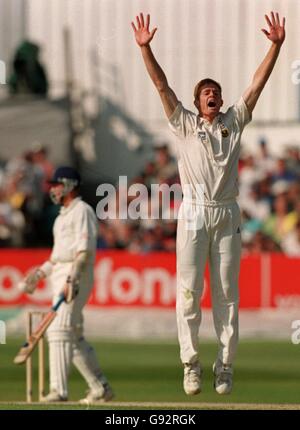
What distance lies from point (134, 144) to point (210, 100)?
14322mm

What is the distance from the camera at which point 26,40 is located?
951 inches

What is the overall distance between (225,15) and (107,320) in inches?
206

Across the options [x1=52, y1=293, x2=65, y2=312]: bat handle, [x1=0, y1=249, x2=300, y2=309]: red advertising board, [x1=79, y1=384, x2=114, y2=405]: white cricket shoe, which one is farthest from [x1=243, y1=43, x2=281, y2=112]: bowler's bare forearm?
[x1=0, y1=249, x2=300, y2=309]: red advertising board

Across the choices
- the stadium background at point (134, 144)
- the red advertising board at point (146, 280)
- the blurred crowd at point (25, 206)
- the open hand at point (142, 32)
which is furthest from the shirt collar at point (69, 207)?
the blurred crowd at point (25, 206)

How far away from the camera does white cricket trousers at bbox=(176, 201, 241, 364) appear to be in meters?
10.2

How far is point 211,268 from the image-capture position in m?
10.4

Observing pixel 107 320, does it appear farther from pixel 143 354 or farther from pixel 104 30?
pixel 104 30

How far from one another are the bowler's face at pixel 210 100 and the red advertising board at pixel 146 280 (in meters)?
10.2

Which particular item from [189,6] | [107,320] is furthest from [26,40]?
[107,320]

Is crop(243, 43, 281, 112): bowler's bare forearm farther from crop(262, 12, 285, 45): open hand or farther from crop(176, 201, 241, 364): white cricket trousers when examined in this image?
crop(176, 201, 241, 364): white cricket trousers

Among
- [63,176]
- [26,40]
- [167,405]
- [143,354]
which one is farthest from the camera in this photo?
[26,40]

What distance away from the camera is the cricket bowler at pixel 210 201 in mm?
10172

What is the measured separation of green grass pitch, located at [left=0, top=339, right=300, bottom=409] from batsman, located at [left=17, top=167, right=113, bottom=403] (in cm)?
59

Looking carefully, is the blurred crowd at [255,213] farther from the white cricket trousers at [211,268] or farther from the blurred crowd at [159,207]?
the white cricket trousers at [211,268]
